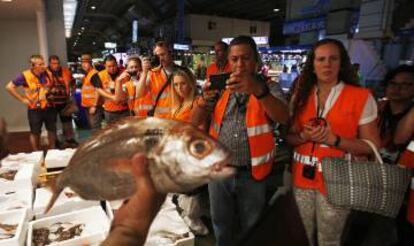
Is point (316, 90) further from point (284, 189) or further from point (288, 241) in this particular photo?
point (284, 189)

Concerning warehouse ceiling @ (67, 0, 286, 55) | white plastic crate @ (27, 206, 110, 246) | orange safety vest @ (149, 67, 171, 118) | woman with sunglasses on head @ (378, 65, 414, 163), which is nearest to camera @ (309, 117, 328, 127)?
woman with sunglasses on head @ (378, 65, 414, 163)

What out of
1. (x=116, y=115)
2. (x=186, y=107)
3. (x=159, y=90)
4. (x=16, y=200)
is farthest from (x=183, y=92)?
(x=116, y=115)

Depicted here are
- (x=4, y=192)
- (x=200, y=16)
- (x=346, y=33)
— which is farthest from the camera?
(x=200, y=16)

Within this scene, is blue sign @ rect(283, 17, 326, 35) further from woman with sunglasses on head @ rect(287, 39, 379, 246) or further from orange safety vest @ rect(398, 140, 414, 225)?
woman with sunglasses on head @ rect(287, 39, 379, 246)

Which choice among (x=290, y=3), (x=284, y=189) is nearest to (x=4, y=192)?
(x=284, y=189)

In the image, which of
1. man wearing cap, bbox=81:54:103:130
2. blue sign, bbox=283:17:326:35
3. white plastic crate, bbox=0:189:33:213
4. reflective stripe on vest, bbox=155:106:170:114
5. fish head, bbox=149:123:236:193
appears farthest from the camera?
blue sign, bbox=283:17:326:35

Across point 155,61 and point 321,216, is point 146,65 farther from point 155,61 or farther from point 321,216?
point 321,216

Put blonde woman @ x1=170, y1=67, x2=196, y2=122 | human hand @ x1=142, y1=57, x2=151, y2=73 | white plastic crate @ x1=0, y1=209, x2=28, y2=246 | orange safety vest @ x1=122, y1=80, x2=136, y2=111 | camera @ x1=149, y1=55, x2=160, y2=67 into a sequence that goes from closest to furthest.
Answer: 1. white plastic crate @ x1=0, y1=209, x2=28, y2=246
2. blonde woman @ x1=170, y1=67, x2=196, y2=122
3. human hand @ x1=142, y1=57, x2=151, y2=73
4. camera @ x1=149, y1=55, x2=160, y2=67
5. orange safety vest @ x1=122, y1=80, x2=136, y2=111

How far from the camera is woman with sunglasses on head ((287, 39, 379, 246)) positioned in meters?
1.87

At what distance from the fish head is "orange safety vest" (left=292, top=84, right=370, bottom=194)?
4.19ft

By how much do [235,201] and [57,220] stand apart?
1260 millimetres

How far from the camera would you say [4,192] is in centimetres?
249

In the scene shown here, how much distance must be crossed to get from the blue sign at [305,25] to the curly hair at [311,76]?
1437cm

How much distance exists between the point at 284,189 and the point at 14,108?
6761 millimetres
